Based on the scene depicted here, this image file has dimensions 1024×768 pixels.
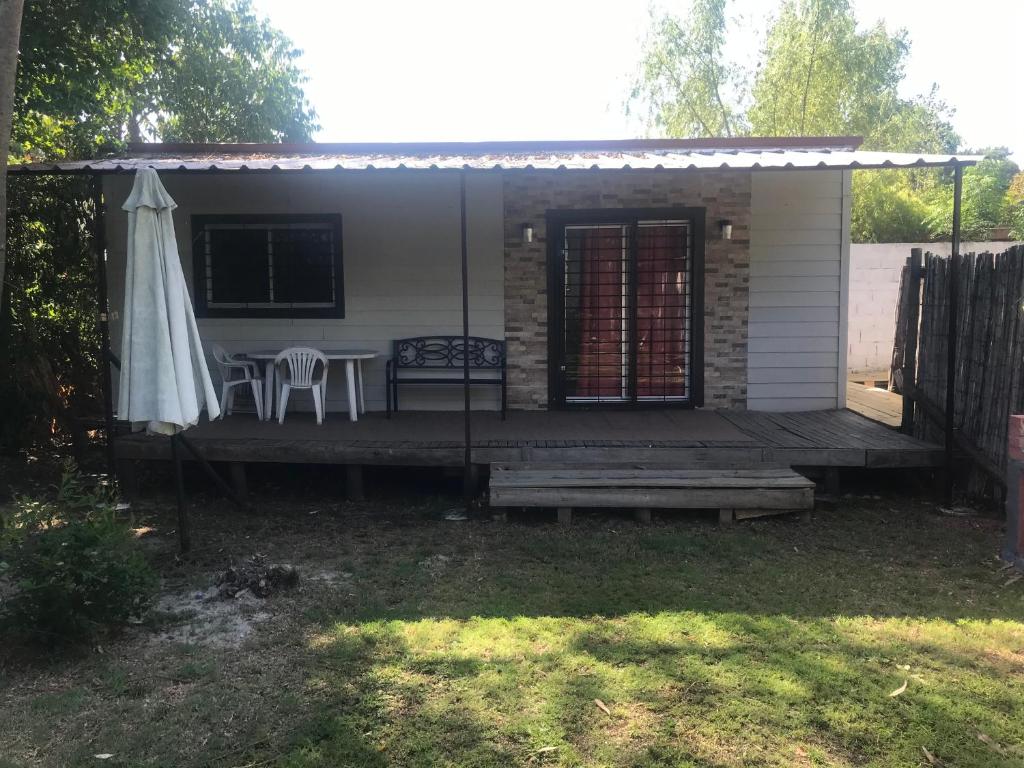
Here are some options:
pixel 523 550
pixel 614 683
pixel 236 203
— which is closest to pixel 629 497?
pixel 523 550

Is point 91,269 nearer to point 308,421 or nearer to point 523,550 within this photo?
point 308,421

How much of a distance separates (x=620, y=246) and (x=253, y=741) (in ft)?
19.2

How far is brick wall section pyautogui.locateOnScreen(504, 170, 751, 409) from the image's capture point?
7555 millimetres

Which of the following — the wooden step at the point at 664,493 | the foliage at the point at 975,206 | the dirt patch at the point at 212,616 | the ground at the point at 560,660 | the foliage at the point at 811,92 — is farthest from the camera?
the foliage at the point at 811,92

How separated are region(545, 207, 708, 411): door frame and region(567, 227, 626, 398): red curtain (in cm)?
11

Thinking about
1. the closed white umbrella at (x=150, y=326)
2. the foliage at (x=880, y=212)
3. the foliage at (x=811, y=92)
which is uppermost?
the foliage at (x=811, y=92)

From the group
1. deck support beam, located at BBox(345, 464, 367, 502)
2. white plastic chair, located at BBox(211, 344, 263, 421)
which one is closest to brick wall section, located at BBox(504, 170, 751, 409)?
deck support beam, located at BBox(345, 464, 367, 502)

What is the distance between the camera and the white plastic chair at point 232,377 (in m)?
7.18

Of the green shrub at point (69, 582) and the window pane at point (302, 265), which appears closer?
the green shrub at point (69, 582)

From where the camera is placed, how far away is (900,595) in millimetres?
4184

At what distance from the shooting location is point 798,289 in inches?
300

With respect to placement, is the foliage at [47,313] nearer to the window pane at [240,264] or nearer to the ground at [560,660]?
the window pane at [240,264]

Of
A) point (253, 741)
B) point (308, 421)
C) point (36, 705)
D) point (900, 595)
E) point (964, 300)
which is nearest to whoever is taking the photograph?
point (253, 741)

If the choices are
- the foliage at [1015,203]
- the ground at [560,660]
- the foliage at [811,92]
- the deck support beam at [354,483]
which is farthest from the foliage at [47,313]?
the foliage at [1015,203]
